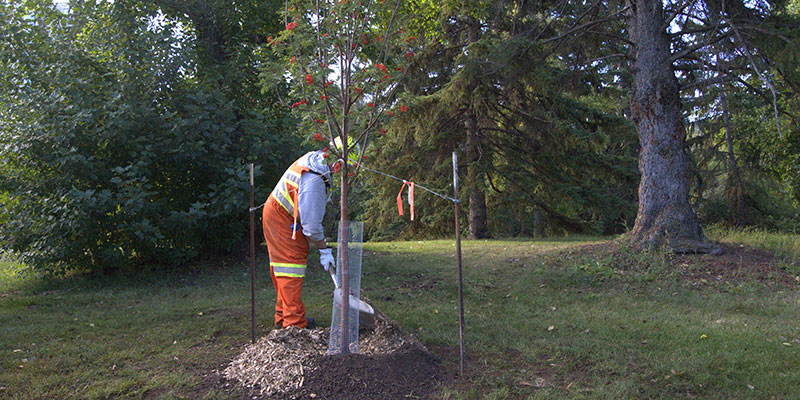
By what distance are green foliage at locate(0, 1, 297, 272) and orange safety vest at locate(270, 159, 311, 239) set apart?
10.9 feet

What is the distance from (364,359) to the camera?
12.7 feet

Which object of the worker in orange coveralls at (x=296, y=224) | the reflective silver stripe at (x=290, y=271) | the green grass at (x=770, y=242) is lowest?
the green grass at (x=770, y=242)

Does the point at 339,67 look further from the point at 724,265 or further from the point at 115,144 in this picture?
the point at 724,265

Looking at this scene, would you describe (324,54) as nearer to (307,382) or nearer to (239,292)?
(307,382)

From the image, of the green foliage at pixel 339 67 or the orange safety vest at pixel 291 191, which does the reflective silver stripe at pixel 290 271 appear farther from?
the green foliage at pixel 339 67

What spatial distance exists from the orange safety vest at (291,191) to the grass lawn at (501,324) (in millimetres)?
1308

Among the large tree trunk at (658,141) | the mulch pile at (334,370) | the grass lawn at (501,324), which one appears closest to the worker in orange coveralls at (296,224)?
the mulch pile at (334,370)

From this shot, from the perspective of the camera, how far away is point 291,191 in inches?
189

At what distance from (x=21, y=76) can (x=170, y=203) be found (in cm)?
292

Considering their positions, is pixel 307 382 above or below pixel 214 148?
below

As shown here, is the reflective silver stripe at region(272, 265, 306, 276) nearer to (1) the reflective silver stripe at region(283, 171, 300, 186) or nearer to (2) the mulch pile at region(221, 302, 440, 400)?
(2) the mulch pile at region(221, 302, 440, 400)

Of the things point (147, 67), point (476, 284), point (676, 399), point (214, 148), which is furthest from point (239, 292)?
point (676, 399)

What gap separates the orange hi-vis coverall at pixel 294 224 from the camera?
465 centimetres

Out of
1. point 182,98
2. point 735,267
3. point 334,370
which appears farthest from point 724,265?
point 182,98
